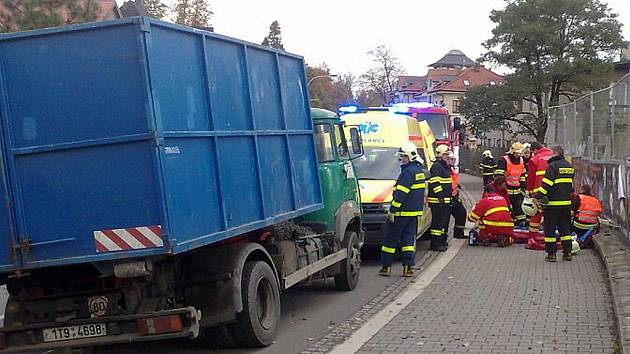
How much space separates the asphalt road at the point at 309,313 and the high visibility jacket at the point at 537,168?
3750mm

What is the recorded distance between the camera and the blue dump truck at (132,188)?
535 cm

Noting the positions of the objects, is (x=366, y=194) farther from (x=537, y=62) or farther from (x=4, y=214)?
(x=537, y=62)

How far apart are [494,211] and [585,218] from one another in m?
1.54

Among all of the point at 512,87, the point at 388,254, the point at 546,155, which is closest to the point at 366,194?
the point at 388,254

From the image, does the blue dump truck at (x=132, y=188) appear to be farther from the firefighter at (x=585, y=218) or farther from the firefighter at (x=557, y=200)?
the firefighter at (x=585, y=218)

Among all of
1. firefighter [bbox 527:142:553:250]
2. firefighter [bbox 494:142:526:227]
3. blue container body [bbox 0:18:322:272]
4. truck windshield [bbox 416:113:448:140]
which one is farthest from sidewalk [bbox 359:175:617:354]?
truck windshield [bbox 416:113:448:140]

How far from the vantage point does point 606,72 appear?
36250 mm

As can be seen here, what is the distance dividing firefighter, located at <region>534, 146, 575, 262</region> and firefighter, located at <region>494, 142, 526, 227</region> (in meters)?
3.97

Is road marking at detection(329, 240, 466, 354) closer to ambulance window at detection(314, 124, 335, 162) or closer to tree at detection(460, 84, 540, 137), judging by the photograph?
ambulance window at detection(314, 124, 335, 162)

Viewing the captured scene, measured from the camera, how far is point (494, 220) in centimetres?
1330

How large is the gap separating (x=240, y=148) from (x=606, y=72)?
33479 millimetres

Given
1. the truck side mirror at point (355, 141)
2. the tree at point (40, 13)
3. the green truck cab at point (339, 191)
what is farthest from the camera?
the tree at point (40, 13)

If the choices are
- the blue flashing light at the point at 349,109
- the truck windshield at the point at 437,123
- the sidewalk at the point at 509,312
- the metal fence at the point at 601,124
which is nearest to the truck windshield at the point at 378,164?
the blue flashing light at the point at 349,109

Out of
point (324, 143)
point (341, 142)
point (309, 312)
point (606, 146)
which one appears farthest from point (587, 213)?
point (309, 312)
